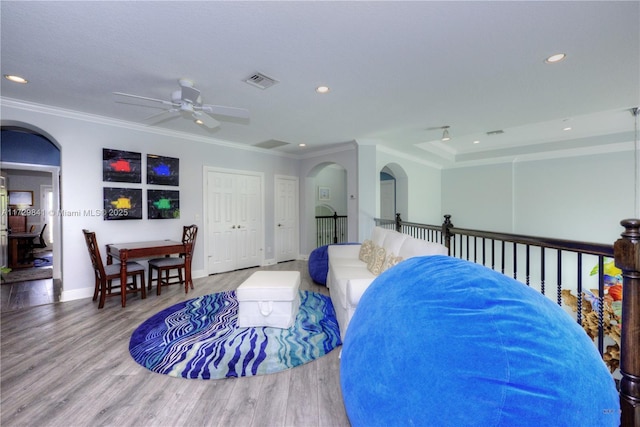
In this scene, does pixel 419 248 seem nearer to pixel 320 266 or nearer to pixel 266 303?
pixel 266 303

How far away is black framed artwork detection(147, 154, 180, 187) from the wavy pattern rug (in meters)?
2.22

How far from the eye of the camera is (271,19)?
1.86 metres

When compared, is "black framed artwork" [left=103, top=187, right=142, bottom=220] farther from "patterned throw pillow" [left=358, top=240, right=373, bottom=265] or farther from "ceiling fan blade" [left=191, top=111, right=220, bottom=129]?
"patterned throw pillow" [left=358, top=240, right=373, bottom=265]

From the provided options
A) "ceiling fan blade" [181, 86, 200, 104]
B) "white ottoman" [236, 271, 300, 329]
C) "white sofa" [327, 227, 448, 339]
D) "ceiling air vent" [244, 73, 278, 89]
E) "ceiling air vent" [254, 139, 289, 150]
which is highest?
"ceiling air vent" [254, 139, 289, 150]

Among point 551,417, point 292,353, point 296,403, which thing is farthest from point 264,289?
point 551,417

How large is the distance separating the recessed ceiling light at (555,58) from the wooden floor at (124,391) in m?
3.16

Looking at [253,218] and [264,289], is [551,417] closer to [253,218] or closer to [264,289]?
[264,289]

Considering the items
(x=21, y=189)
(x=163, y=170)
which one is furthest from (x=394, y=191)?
(x=21, y=189)

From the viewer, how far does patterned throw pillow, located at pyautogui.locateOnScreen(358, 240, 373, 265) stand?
359cm

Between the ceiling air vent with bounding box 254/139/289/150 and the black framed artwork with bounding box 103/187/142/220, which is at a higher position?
the ceiling air vent with bounding box 254/139/289/150

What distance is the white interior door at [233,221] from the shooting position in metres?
5.08

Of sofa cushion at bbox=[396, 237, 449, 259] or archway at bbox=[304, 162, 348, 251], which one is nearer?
sofa cushion at bbox=[396, 237, 449, 259]

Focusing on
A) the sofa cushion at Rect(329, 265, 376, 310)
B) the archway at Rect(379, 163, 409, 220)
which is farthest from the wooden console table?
the archway at Rect(379, 163, 409, 220)

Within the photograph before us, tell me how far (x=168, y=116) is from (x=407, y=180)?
5.09 meters
